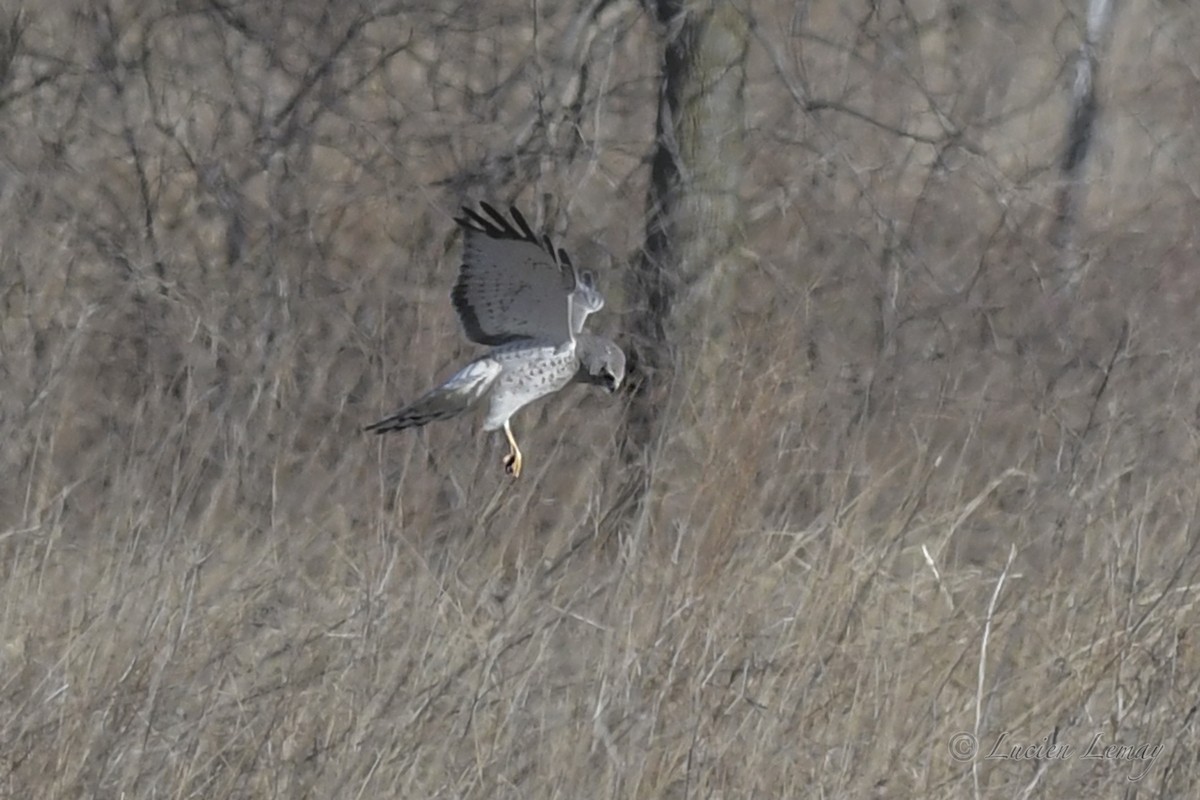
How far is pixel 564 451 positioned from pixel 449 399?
144 cm

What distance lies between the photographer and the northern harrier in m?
4.73

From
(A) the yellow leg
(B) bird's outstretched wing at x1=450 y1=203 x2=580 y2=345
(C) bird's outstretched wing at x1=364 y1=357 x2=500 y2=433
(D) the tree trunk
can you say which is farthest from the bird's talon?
(D) the tree trunk

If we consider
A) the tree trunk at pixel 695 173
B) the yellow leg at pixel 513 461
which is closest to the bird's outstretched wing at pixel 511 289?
the yellow leg at pixel 513 461

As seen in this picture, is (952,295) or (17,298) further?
(952,295)

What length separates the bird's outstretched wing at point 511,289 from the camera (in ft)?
15.3

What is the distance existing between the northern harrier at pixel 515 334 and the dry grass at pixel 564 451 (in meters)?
0.23

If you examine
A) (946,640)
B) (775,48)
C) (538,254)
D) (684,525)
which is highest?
(775,48)

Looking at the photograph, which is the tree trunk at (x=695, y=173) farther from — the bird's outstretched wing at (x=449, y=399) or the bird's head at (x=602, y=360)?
the bird's outstretched wing at (x=449, y=399)

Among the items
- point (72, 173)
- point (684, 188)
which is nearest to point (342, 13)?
point (72, 173)

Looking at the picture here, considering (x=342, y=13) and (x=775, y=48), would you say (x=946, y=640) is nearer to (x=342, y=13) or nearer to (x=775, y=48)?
(x=775, y=48)

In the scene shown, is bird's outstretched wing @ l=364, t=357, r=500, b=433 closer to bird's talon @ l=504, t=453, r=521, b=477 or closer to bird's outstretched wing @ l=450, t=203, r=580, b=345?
bird's outstretched wing @ l=450, t=203, r=580, b=345

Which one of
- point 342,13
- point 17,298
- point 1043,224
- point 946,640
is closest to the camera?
point 946,640

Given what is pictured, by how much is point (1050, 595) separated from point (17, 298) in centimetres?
386

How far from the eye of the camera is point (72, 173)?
7.23 m
